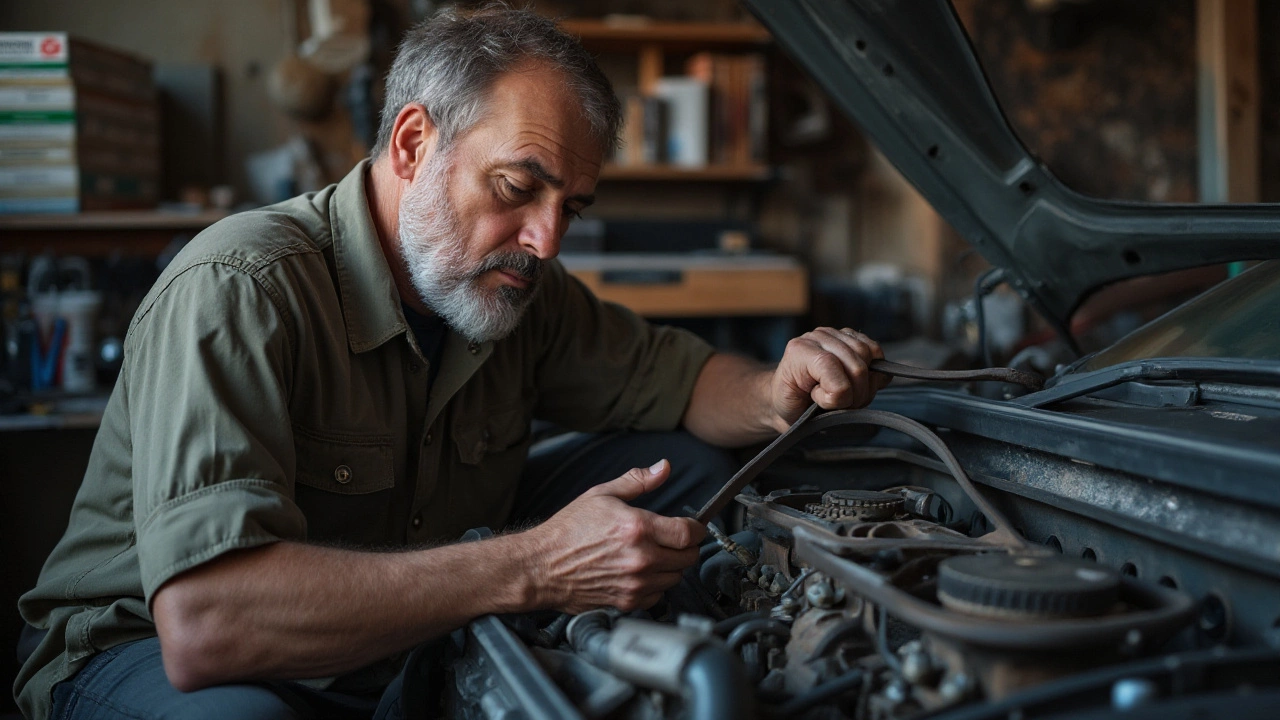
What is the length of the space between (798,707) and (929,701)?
123mm

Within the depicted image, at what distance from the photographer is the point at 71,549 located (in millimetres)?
1602

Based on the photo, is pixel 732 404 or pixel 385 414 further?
pixel 732 404

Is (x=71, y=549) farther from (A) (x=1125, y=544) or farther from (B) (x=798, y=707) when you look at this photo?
(A) (x=1125, y=544)

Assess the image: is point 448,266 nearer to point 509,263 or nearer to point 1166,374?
point 509,263

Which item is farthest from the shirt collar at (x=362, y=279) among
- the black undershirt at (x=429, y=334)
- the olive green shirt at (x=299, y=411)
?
the black undershirt at (x=429, y=334)

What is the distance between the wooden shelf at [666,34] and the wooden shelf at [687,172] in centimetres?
53

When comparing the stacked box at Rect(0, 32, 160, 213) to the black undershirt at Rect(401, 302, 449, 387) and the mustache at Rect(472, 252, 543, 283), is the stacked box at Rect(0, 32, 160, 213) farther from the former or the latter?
the mustache at Rect(472, 252, 543, 283)

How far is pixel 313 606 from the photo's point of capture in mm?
1231

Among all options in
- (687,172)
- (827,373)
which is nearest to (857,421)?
(827,373)

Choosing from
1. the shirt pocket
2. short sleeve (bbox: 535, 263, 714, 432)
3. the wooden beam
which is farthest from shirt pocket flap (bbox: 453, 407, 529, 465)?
the wooden beam

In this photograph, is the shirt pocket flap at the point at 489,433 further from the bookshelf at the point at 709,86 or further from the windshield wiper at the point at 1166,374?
the bookshelf at the point at 709,86

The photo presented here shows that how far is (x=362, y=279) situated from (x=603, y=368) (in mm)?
596

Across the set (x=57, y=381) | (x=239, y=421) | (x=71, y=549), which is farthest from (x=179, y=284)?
(x=57, y=381)

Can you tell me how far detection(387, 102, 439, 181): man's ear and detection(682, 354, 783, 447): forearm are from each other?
731mm
